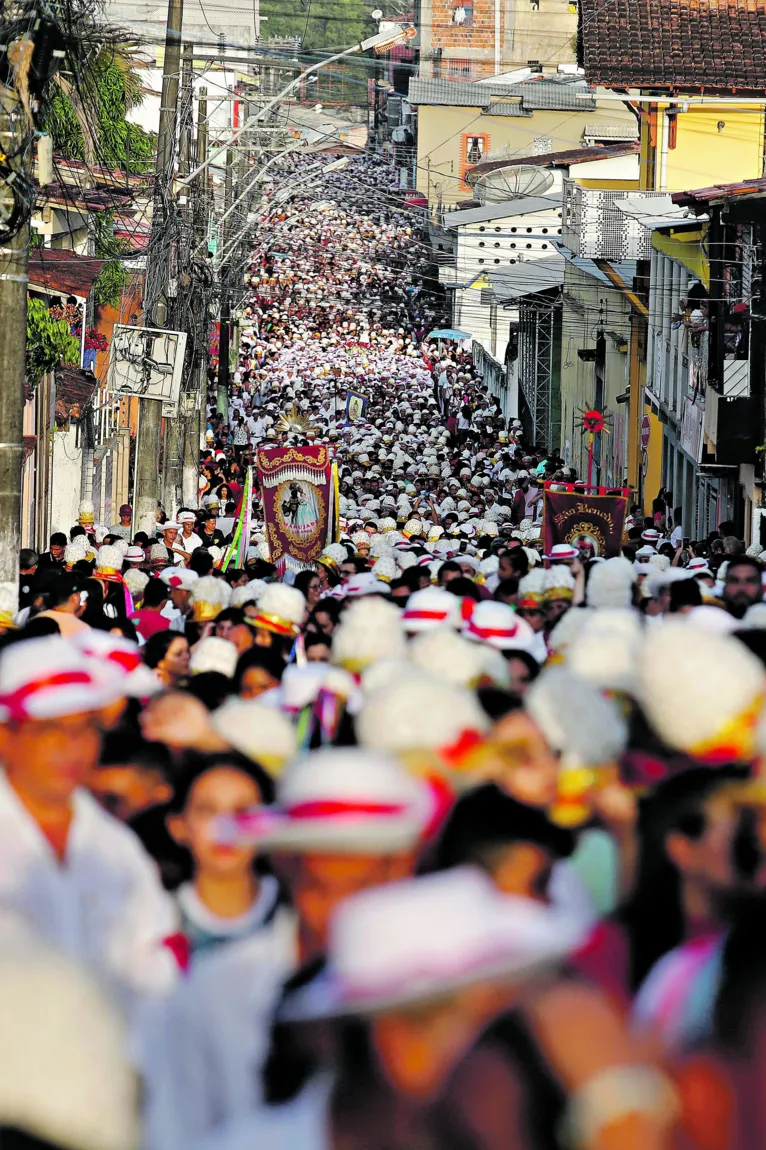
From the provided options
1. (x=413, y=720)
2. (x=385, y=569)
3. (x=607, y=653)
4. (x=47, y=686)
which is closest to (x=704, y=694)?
(x=413, y=720)

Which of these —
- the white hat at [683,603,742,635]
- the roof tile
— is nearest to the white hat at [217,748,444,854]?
the white hat at [683,603,742,635]

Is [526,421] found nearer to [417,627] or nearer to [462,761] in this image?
[417,627]

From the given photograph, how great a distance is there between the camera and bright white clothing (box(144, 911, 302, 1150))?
11.9 ft


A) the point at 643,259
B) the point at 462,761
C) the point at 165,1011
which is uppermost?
the point at 643,259

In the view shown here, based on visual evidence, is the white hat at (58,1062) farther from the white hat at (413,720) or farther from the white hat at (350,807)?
the white hat at (413,720)

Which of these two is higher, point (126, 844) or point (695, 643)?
point (695, 643)

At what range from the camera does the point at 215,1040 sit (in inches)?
155

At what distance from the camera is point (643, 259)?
3928 cm

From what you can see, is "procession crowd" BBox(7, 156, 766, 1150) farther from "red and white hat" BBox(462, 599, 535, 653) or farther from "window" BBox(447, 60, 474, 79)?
"window" BBox(447, 60, 474, 79)

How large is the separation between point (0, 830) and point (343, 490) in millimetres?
30151

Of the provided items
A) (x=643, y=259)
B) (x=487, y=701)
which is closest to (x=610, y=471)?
(x=643, y=259)

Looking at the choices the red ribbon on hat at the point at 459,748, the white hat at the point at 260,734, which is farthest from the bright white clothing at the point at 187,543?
the red ribbon on hat at the point at 459,748

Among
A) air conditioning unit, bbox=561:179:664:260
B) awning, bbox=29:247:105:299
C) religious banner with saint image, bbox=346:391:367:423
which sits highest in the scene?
air conditioning unit, bbox=561:179:664:260

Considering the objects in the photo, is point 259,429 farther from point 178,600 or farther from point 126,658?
point 126,658
